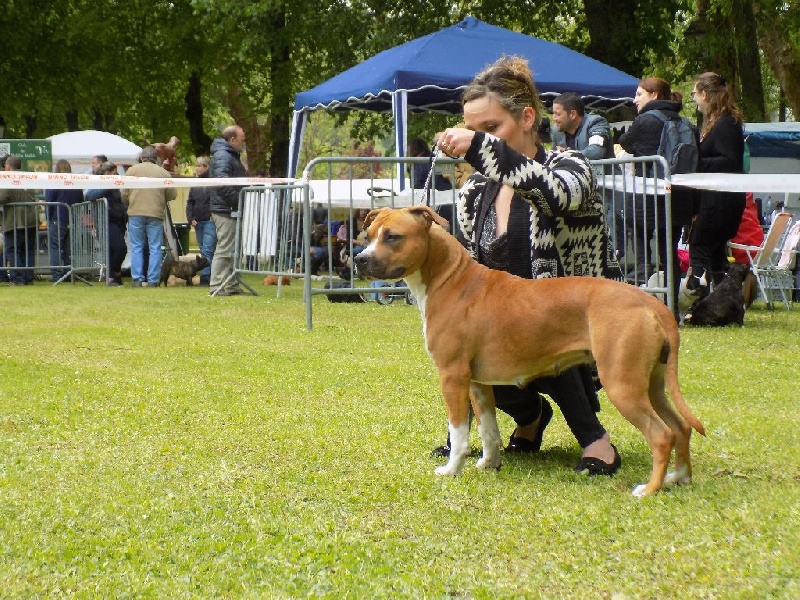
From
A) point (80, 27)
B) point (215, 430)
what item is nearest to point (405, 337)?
point (215, 430)

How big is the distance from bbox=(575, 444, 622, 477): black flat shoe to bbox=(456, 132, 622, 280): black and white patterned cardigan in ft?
2.60

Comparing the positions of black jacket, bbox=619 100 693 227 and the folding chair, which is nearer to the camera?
black jacket, bbox=619 100 693 227

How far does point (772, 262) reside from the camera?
13.1 metres

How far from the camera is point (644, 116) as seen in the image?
10.5 meters

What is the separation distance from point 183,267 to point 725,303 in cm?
1058

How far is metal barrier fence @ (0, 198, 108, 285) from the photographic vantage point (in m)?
18.4

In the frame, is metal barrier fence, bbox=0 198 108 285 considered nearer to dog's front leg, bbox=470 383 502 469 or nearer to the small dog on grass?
the small dog on grass

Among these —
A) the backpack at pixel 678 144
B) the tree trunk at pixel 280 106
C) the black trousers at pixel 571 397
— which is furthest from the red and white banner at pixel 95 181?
the black trousers at pixel 571 397

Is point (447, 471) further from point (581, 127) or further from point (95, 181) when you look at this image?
point (95, 181)

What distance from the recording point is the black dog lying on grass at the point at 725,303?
33.9ft

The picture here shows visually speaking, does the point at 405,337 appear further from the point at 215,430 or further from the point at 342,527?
the point at 342,527

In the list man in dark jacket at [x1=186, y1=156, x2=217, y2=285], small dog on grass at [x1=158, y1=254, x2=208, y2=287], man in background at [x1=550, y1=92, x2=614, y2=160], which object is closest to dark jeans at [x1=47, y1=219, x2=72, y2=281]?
small dog on grass at [x1=158, y1=254, x2=208, y2=287]

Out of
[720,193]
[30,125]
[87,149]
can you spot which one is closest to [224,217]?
[720,193]

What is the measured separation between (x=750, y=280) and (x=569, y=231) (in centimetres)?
798
